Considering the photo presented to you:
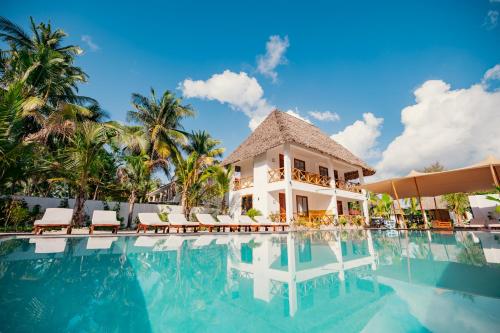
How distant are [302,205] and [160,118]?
13.2 metres

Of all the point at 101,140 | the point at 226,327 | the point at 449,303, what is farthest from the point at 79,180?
the point at 449,303

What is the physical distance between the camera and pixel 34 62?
1030cm

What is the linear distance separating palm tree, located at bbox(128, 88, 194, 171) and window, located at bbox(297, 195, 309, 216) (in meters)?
10.2

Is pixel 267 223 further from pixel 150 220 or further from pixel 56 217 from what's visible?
pixel 56 217

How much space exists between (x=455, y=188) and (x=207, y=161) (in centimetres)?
1485

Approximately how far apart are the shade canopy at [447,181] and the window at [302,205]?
4562 millimetres

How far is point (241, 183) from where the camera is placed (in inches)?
709

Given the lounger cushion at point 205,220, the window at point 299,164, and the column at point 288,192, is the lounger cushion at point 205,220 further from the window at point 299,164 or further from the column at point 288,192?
the window at point 299,164

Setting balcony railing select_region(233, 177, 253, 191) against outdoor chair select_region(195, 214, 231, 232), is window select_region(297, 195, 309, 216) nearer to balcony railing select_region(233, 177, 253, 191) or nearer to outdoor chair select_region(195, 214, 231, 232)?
balcony railing select_region(233, 177, 253, 191)

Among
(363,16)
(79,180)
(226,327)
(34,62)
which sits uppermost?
(363,16)

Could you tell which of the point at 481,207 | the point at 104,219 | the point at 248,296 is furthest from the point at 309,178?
the point at 248,296

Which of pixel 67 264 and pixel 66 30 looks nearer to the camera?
pixel 67 264

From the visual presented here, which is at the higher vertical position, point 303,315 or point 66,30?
point 66,30

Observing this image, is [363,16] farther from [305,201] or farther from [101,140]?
[101,140]
